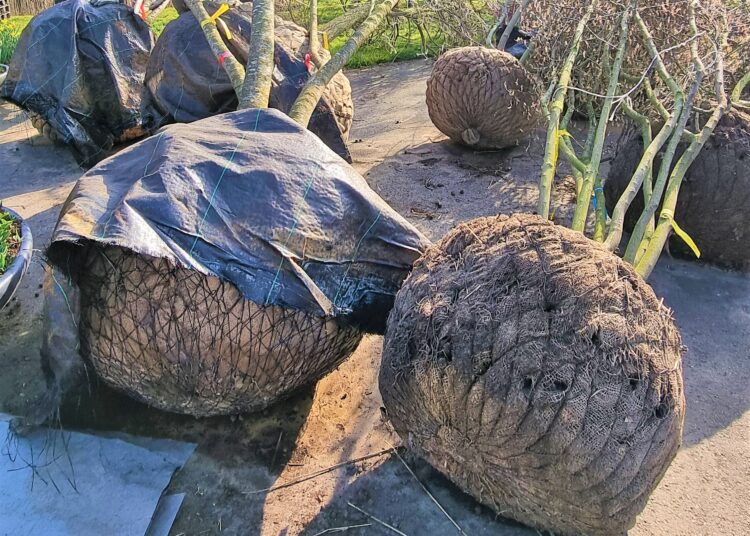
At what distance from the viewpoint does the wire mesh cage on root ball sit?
2.02 m

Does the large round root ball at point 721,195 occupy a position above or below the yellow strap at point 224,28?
below

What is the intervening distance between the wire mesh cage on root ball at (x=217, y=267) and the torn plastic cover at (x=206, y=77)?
1.55 metres

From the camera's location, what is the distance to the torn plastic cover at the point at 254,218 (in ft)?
6.48

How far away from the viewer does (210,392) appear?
88.9 inches

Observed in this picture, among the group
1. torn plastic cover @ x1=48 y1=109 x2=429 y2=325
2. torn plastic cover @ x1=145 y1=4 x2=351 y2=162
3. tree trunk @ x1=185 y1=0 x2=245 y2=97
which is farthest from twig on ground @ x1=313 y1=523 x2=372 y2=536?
torn plastic cover @ x1=145 y1=4 x2=351 y2=162

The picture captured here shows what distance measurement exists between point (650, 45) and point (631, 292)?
5.95 ft

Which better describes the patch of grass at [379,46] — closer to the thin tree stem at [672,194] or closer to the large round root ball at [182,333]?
the thin tree stem at [672,194]

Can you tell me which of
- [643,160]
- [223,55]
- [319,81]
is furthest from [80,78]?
[643,160]

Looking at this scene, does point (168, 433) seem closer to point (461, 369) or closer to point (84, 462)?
point (84, 462)

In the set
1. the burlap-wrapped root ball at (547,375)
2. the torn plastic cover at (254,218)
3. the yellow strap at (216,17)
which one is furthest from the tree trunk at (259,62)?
the burlap-wrapped root ball at (547,375)

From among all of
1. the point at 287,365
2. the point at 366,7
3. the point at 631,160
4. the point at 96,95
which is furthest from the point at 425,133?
the point at 287,365

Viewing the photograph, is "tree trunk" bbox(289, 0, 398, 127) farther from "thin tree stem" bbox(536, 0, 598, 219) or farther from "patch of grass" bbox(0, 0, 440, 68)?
"patch of grass" bbox(0, 0, 440, 68)

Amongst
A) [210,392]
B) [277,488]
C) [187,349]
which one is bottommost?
[277,488]

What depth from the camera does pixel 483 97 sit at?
15.6ft
